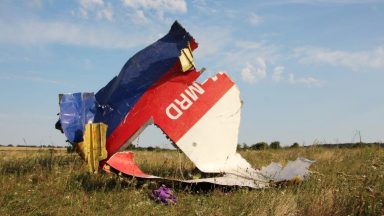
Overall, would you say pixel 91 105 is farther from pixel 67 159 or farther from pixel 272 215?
pixel 272 215

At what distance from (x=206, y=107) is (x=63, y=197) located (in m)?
2.91

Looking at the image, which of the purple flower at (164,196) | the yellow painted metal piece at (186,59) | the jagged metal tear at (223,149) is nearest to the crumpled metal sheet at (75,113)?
the jagged metal tear at (223,149)

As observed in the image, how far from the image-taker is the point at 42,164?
7.75m

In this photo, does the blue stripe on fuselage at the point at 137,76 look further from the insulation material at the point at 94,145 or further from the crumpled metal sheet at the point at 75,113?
the insulation material at the point at 94,145

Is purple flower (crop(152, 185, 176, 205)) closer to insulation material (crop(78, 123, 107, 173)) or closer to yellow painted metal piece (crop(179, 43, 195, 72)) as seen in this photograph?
insulation material (crop(78, 123, 107, 173))

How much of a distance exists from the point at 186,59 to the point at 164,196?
253cm

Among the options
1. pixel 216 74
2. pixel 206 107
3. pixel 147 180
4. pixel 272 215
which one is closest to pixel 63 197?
pixel 147 180

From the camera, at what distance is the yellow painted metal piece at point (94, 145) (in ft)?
21.7

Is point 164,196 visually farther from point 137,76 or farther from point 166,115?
point 137,76

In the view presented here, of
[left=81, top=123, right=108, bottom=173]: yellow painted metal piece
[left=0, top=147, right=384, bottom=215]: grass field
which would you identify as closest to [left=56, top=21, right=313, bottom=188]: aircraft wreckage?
[left=81, top=123, right=108, bottom=173]: yellow painted metal piece

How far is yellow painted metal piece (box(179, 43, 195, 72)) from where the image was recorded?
24.4 ft

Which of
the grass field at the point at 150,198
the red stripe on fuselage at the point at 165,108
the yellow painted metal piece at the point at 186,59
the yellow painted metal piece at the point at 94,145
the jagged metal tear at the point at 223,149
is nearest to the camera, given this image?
the grass field at the point at 150,198

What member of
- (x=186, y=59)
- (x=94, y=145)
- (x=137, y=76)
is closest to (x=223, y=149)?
(x=186, y=59)

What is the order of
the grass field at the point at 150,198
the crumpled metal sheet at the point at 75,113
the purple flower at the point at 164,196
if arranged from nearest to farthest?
the grass field at the point at 150,198, the purple flower at the point at 164,196, the crumpled metal sheet at the point at 75,113
